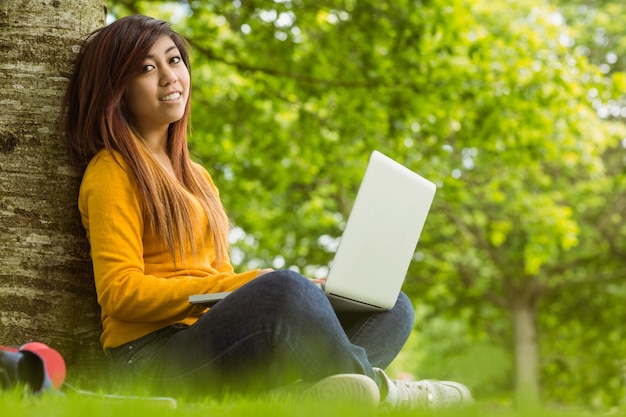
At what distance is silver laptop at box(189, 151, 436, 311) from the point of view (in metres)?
3.29

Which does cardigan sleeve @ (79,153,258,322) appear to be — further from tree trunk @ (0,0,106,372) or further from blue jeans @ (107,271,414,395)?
tree trunk @ (0,0,106,372)

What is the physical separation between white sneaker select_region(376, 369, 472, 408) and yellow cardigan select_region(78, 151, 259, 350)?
25.8 inches

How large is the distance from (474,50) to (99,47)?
16.5 ft

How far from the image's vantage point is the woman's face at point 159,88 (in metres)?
3.63

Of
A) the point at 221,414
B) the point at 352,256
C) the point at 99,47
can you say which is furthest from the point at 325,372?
the point at 99,47

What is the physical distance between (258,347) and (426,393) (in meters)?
0.72

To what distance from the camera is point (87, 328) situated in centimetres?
375

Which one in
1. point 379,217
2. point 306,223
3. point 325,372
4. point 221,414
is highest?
point 379,217

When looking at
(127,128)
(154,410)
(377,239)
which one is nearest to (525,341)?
(377,239)

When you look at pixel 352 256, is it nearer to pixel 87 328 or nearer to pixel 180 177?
pixel 180 177

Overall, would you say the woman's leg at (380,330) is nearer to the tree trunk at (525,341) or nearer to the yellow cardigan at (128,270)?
the yellow cardigan at (128,270)

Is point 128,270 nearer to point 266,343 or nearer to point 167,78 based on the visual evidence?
point 266,343

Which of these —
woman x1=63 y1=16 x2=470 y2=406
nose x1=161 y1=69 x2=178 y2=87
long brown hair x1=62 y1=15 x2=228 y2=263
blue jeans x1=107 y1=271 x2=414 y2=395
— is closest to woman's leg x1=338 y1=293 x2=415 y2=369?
woman x1=63 y1=16 x2=470 y2=406

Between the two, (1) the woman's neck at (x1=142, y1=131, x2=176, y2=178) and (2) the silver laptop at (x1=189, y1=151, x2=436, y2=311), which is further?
(1) the woman's neck at (x1=142, y1=131, x2=176, y2=178)
